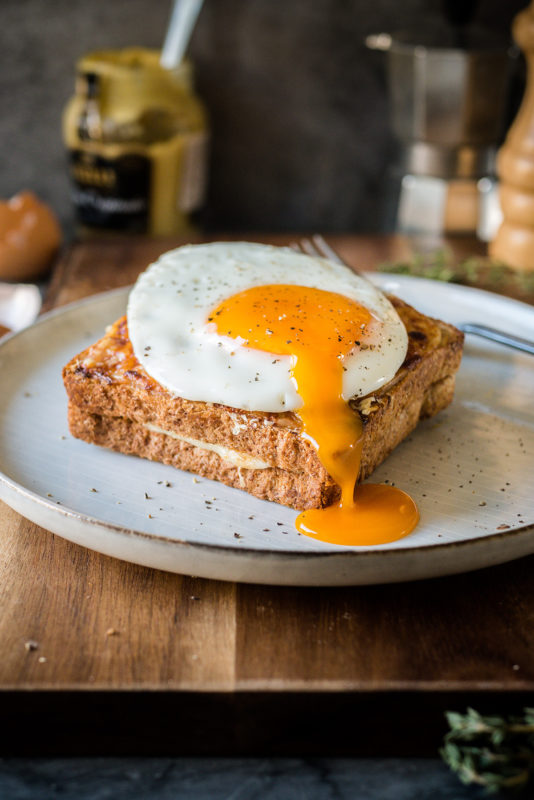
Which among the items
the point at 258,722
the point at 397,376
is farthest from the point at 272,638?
the point at 397,376

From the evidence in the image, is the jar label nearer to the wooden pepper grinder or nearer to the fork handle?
the wooden pepper grinder

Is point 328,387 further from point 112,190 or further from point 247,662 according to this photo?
point 112,190

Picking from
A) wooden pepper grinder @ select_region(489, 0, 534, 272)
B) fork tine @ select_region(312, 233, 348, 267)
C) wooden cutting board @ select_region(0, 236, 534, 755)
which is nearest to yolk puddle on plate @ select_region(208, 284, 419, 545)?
wooden cutting board @ select_region(0, 236, 534, 755)

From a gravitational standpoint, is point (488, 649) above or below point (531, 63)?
below

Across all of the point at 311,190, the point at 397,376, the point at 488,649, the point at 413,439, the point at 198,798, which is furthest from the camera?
the point at 311,190

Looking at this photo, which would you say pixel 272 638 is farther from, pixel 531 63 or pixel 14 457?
pixel 531 63

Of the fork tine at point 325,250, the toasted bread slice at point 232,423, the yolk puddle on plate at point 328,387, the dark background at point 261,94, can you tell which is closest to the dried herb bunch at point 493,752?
the yolk puddle on plate at point 328,387

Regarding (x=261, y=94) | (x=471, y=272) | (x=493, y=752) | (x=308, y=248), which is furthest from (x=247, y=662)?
(x=261, y=94)
